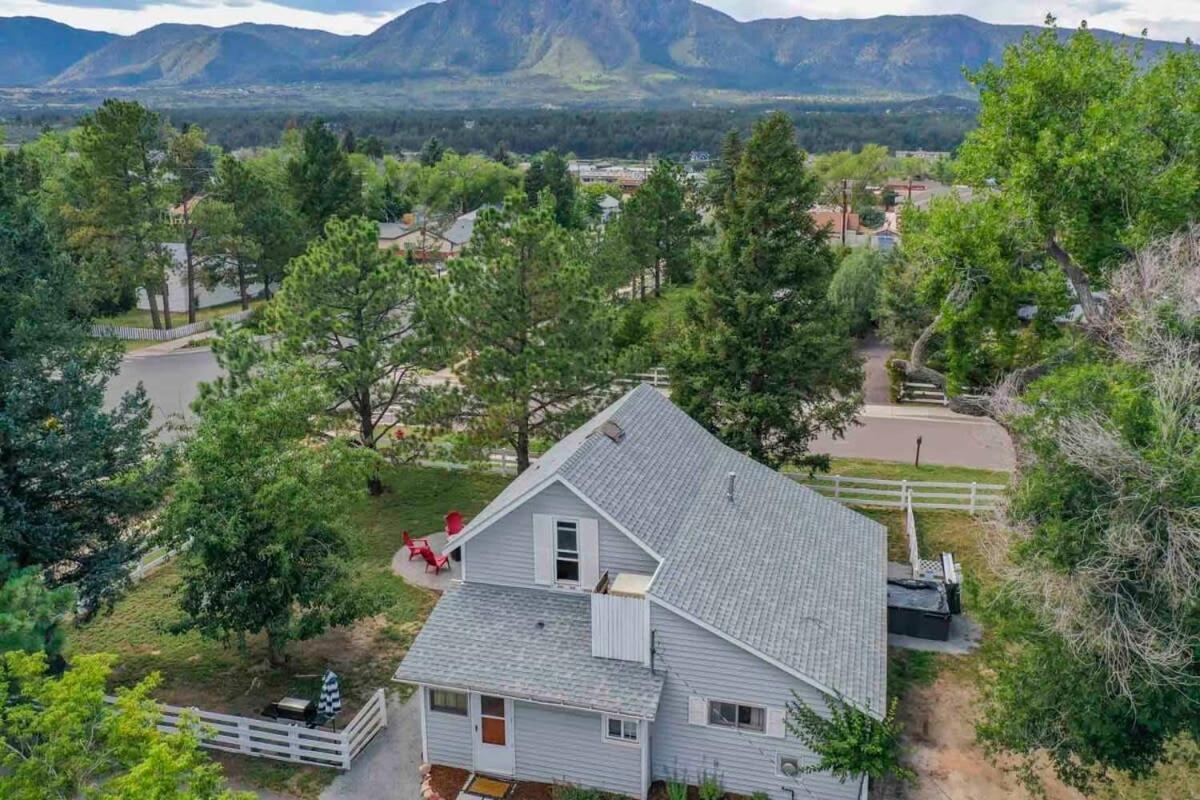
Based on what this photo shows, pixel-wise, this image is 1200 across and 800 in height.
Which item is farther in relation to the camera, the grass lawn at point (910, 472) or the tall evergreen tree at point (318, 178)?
the tall evergreen tree at point (318, 178)

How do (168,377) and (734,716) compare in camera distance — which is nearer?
(734,716)

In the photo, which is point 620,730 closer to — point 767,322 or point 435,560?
point 435,560

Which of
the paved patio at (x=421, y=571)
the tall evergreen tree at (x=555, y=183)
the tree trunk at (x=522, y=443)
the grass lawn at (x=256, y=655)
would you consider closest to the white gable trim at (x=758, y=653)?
the grass lawn at (x=256, y=655)

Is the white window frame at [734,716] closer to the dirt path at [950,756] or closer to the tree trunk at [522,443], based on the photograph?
the dirt path at [950,756]

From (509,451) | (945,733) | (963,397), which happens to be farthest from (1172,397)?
(509,451)

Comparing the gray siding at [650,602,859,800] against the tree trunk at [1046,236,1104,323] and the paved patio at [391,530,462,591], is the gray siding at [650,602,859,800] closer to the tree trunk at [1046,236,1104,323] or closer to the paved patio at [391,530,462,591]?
the paved patio at [391,530,462,591]

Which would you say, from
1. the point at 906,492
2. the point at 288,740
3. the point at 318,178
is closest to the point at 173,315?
the point at 318,178

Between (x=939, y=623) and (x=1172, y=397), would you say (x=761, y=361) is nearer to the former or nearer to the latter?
(x=939, y=623)
